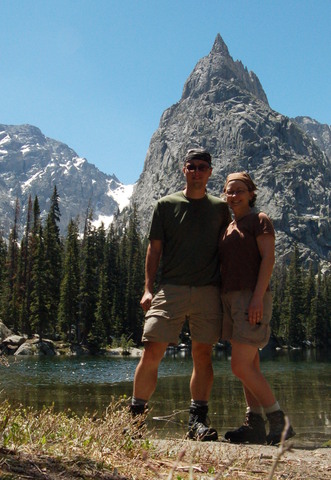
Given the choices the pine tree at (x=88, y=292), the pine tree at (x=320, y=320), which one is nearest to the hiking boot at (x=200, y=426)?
the pine tree at (x=88, y=292)

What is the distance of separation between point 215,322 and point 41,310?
43996 mm

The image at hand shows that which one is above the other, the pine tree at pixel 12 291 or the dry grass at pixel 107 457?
the pine tree at pixel 12 291

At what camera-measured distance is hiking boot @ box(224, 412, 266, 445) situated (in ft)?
16.8

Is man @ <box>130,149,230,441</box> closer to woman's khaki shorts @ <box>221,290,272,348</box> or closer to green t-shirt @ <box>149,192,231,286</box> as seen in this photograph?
green t-shirt @ <box>149,192,231,286</box>

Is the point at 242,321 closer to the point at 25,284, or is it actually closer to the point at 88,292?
the point at 88,292

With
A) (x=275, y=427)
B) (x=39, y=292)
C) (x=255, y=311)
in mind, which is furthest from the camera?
(x=39, y=292)

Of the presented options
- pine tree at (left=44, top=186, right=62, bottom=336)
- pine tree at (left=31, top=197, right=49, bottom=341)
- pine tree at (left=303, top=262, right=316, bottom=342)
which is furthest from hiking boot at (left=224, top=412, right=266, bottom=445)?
pine tree at (left=303, top=262, right=316, bottom=342)

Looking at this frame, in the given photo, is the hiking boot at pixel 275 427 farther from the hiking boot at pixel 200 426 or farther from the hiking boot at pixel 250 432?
the hiking boot at pixel 200 426

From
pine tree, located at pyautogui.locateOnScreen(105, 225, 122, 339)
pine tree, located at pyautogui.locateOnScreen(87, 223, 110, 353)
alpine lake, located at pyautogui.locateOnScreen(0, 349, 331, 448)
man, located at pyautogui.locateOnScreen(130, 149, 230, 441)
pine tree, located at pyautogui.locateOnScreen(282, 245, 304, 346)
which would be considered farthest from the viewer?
pine tree, located at pyautogui.locateOnScreen(282, 245, 304, 346)

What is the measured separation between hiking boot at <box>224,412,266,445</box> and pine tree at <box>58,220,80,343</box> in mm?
45476

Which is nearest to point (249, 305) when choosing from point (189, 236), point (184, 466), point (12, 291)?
point (189, 236)

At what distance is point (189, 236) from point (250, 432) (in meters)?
2.03

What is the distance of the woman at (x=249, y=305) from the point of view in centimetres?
489

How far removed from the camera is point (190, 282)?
5.17 m
